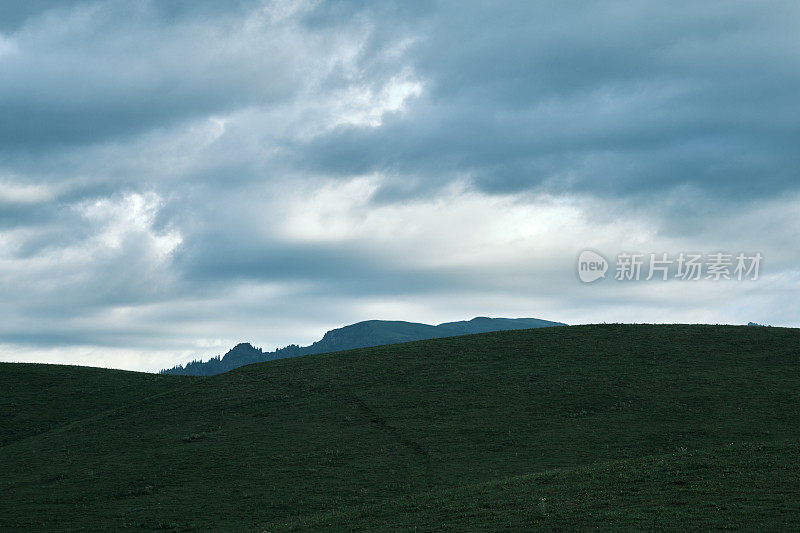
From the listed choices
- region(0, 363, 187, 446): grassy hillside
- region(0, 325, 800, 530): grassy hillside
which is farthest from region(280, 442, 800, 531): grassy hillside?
region(0, 363, 187, 446): grassy hillside

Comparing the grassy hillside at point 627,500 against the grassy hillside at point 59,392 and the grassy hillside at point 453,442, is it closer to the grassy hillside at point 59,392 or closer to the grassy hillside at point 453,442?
the grassy hillside at point 453,442

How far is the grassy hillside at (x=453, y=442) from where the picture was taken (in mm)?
34062

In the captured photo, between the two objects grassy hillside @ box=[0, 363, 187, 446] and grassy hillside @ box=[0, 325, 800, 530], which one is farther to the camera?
grassy hillside @ box=[0, 363, 187, 446]

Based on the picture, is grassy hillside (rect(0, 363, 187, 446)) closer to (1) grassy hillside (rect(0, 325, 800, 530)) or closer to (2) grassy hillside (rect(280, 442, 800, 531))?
(1) grassy hillside (rect(0, 325, 800, 530))

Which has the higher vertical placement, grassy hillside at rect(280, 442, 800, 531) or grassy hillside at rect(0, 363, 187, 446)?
grassy hillside at rect(0, 363, 187, 446)

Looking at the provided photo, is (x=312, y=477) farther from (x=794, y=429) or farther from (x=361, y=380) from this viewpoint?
(x=794, y=429)

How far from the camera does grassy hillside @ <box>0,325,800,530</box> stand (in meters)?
34.1

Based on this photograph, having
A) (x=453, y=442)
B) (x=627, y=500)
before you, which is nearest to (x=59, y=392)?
(x=453, y=442)

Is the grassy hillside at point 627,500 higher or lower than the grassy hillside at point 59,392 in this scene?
lower

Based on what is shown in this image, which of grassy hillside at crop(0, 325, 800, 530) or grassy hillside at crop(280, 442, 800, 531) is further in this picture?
grassy hillside at crop(0, 325, 800, 530)

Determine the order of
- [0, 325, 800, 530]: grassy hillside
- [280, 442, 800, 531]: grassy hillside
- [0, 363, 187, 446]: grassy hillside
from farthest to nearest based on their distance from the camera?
[0, 363, 187, 446]: grassy hillside < [0, 325, 800, 530]: grassy hillside < [280, 442, 800, 531]: grassy hillside

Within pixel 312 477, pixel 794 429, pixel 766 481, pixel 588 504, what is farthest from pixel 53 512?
pixel 794 429

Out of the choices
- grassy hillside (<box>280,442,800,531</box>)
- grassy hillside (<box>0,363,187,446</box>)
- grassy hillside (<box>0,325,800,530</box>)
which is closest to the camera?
grassy hillside (<box>280,442,800,531</box>)

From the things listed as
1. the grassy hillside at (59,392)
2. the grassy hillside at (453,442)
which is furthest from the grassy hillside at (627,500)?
the grassy hillside at (59,392)
